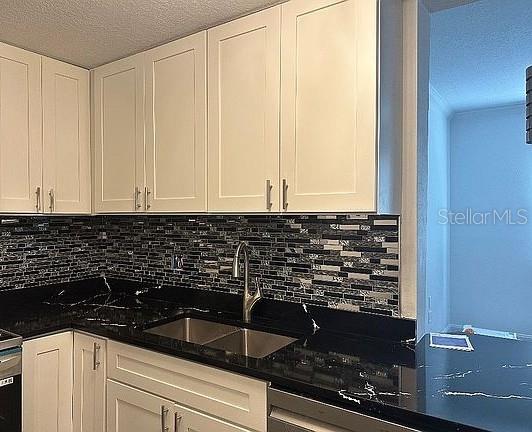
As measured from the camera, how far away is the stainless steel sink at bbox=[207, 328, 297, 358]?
1963 mm

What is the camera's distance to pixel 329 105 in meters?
1.64

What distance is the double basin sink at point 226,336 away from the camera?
1.99 metres

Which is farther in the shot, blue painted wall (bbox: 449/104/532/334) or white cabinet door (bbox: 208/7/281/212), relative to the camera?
blue painted wall (bbox: 449/104/532/334)

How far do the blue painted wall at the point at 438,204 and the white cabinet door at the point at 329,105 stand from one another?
1924mm

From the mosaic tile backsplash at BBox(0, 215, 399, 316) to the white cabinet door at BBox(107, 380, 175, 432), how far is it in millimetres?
689

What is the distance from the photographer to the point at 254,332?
6.70ft

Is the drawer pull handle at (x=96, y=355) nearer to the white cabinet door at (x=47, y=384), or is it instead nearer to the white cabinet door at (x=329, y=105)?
the white cabinet door at (x=47, y=384)

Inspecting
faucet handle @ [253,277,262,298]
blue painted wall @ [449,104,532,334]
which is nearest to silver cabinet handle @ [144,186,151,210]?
faucet handle @ [253,277,262,298]

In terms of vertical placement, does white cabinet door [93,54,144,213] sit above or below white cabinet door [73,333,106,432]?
above

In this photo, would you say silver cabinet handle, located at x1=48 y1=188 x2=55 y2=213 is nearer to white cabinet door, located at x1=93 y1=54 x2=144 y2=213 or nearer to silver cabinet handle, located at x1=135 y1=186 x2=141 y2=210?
white cabinet door, located at x1=93 y1=54 x2=144 y2=213

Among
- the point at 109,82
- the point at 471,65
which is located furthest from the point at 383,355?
the point at 471,65

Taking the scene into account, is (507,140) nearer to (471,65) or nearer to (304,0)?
(471,65)

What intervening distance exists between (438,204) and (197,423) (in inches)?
115

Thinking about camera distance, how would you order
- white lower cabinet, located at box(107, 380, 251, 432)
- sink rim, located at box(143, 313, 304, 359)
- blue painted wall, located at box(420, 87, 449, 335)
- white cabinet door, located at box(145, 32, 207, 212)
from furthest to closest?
blue painted wall, located at box(420, 87, 449, 335), white cabinet door, located at box(145, 32, 207, 212), sink rim, located at box(143, 313, 304, 359), white lower cabinet, located at box(107, 380, 251, 432)
